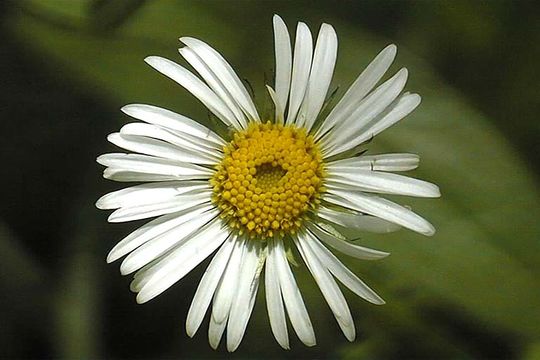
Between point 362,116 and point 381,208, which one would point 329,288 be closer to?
point 381,208

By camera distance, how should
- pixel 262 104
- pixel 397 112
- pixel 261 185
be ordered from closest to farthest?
pixel 397 112
pixel 261 185
pixel 262 104

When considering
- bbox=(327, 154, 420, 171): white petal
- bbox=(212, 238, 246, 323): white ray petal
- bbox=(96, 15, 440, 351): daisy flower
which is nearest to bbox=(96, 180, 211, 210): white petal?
bbox=(96, 15, 440, 351): daisy flower

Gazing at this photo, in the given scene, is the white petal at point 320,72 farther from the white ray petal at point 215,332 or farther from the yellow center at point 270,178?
the white ray petal at point 215,332

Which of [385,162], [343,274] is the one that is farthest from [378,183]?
[343,274]

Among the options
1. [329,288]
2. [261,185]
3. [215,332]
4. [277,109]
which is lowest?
[215,332]

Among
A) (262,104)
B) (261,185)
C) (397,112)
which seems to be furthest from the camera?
(262,104)
